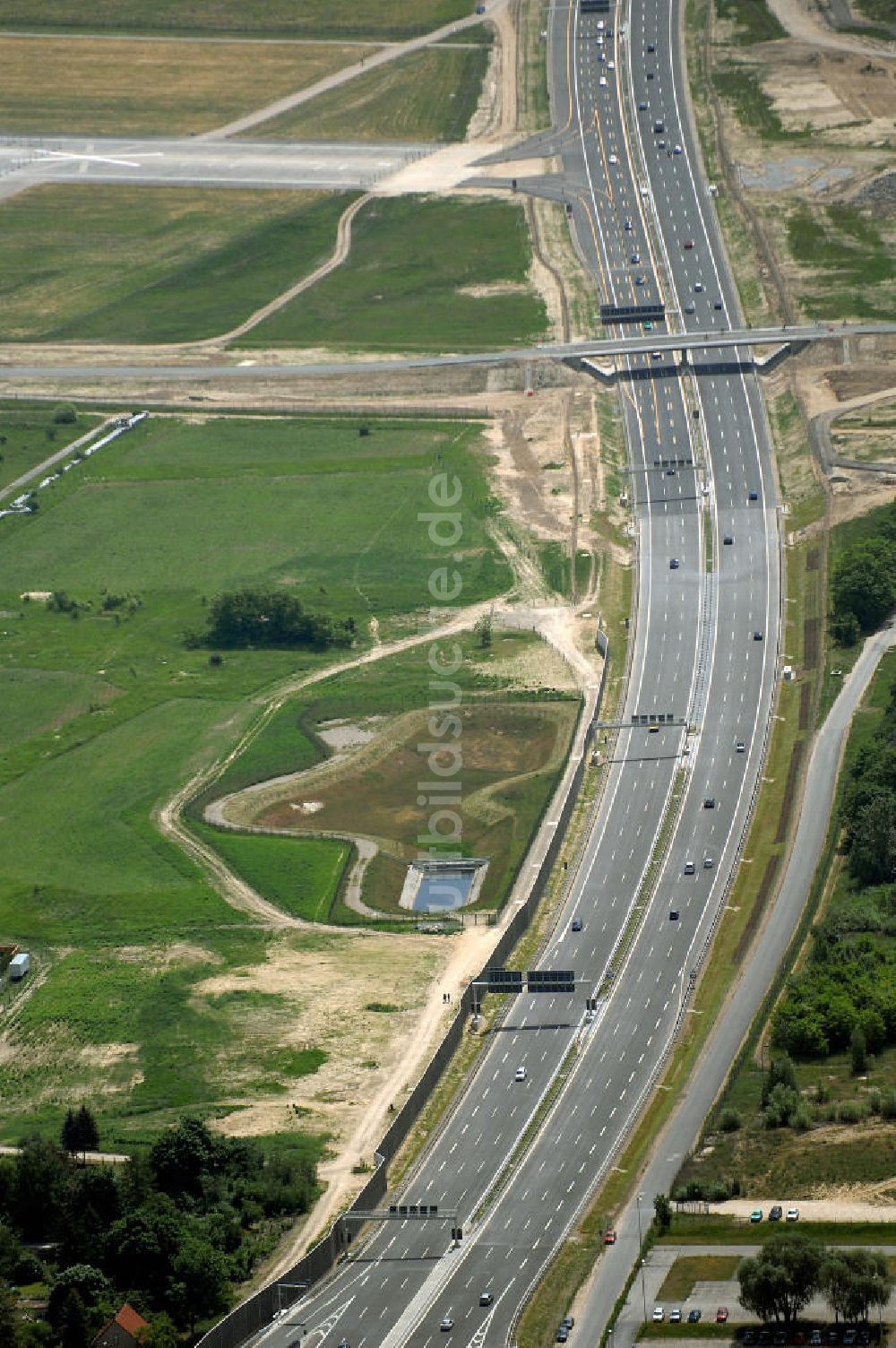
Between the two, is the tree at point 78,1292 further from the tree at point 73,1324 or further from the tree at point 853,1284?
the tree at point 853,1284

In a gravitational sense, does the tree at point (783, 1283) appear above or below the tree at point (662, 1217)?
above

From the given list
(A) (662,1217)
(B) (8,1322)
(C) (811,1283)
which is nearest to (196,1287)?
(B) (8,1322)

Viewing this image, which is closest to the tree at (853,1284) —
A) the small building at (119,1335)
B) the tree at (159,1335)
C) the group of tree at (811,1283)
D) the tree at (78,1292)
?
the group of tree at (811,1283)

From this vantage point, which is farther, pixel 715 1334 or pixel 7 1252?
pixel 7 1252

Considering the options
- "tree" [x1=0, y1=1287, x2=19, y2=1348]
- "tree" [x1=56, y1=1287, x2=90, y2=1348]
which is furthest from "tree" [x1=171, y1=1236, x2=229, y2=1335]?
"tree" [x1=0, y1=1287, x2=19, y2=1348]

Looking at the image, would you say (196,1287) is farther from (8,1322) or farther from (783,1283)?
(783,1283)

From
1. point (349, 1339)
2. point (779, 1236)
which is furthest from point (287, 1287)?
point (779, 1236)

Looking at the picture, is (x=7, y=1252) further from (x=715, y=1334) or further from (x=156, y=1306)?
(x=715, y=1334)

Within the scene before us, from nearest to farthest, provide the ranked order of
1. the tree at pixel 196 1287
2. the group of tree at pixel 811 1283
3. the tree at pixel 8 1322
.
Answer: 1. the group of tree at pixel 811 1283
2. the tree at pixel 8 1322
3. the tree at pixel 196 1287
